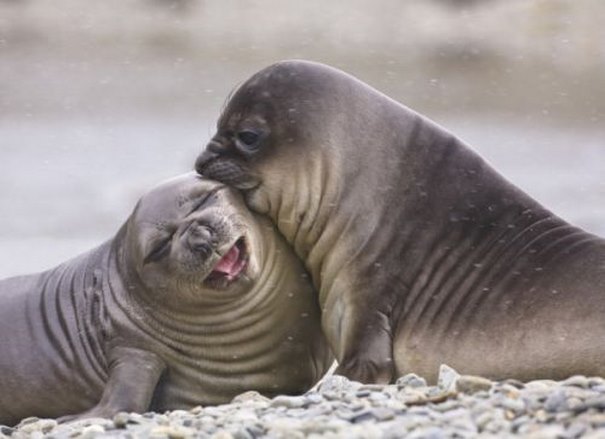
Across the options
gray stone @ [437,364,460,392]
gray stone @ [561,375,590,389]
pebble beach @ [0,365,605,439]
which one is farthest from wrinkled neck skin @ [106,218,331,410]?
gray stone @ [561,375,590,389]

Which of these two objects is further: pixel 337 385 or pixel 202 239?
pixel 202 239

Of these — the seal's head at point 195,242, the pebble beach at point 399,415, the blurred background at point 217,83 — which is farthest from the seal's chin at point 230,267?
the blurred background at point 217,83

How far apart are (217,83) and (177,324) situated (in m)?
15.5

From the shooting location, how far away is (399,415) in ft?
25.6

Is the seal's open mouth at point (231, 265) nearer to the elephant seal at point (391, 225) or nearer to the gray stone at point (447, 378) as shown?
the elephant seal at point (391, 225)

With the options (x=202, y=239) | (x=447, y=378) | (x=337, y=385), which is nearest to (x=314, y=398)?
(x=337, y=385)

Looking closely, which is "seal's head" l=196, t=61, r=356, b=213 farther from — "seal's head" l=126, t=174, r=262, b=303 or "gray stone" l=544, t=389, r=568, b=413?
"gray stone" l=544, t=389, r=568, b=413

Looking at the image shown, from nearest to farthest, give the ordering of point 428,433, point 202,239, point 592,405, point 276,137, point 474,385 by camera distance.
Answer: point 428,433, point 592,405, point 474,385, point 202,239, point 276,137

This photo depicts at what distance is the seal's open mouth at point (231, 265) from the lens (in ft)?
31.4

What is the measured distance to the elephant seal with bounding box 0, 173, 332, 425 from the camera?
9.55m

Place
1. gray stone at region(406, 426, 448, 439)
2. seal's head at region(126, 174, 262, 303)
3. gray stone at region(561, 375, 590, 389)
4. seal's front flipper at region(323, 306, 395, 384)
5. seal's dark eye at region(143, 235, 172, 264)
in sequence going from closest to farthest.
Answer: gray stone at region(406, 426, 448, 439), gray stone at region(561, 375, 590, 389), seal's front flipper at region(323, 306, 395, 384), seal's head at region(126, 174, 262, 303), seal's dark eye at region(143, 235, 172, 264)

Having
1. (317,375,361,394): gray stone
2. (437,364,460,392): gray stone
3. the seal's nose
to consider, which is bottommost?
(317,375,361,394): gray stone

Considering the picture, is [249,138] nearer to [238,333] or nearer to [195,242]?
[195,242]

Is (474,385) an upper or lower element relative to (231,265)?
lower
